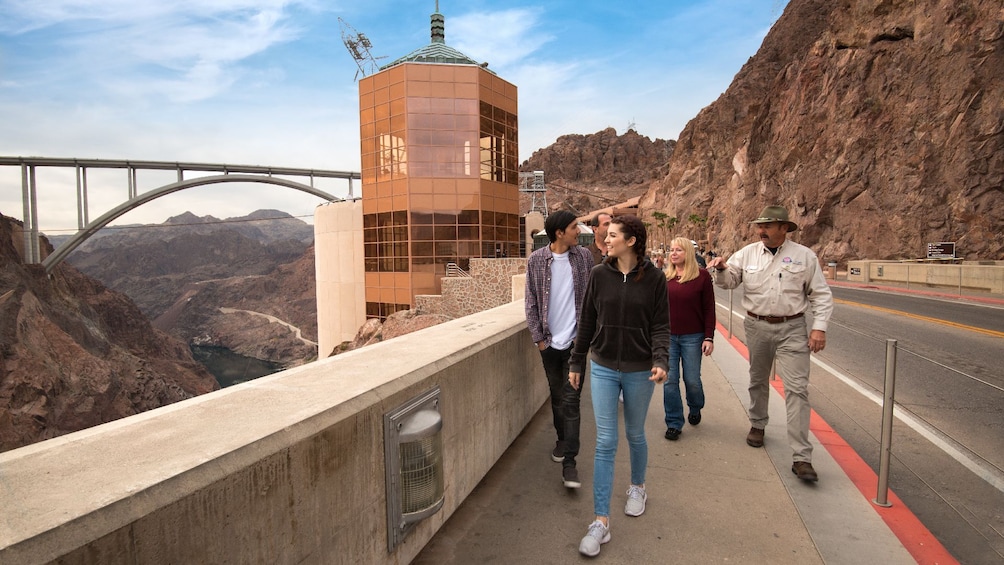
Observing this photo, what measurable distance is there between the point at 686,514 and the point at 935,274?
28.0 m

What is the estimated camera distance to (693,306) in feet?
16.5

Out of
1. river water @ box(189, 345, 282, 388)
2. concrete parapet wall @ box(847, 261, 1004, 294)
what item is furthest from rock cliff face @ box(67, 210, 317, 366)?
concrete parapet wall @ box(847, 261, 1004, 294)

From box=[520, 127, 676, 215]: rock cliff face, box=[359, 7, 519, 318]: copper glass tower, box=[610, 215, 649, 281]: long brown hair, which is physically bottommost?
box=[610, 215, 649, 281]: long brown hair

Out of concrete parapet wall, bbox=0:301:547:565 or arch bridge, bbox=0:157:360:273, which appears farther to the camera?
arch bridge, bbox=0:157:360:273

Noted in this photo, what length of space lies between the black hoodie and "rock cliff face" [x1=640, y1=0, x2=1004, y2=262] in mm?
41212

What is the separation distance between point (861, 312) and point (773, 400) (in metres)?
11.8

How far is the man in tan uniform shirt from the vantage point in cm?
400

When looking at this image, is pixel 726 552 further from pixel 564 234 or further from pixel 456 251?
pixel 456 251

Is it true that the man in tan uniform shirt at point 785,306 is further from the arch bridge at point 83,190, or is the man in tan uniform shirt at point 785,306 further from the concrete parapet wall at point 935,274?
the arch bridge at point 83,190

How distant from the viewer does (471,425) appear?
3686 mm

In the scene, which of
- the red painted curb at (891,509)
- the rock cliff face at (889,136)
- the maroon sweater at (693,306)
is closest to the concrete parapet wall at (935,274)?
the rock cliff face at (889,136)

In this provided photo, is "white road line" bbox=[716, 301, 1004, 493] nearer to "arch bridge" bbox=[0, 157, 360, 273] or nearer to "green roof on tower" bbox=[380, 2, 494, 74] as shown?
"green roof on tower" bbox=[380, 2, 494, 74]

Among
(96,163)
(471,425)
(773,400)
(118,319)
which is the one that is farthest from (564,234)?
(118,319)

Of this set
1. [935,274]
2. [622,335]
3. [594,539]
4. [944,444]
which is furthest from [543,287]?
[935,274]
